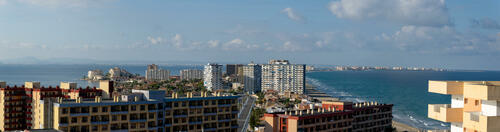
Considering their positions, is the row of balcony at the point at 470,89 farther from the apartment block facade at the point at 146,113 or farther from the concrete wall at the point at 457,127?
the apartment block facade at the point at 146,113

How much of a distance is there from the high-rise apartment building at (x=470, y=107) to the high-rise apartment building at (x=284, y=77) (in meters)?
127

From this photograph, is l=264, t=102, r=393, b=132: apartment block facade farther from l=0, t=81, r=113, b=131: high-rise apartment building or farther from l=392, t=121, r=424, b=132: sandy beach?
l=0, t=81, r=113, b=131: high-rise apartment building

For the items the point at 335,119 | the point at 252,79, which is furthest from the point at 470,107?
the point at 252,79

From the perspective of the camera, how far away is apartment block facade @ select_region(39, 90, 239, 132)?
3528cm

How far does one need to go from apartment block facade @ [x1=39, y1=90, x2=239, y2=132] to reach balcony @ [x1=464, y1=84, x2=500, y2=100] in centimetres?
3025

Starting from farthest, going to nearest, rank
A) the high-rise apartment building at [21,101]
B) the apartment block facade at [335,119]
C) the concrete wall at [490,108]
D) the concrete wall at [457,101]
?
the high-rise apartment building at [21,101]
the apartment block facade at [335,119]
the concrete wall at [457,101]
the concrete wall at [490,108]

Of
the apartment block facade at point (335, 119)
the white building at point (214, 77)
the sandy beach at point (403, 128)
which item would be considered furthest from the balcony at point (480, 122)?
the white building at point (214, 77)

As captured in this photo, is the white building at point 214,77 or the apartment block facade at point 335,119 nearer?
the apartment block facade at point 335,119

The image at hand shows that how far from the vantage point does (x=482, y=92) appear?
1012cm

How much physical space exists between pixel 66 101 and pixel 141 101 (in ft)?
18.8

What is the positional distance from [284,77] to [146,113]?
343ft

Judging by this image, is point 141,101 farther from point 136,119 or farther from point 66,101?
point 66,101

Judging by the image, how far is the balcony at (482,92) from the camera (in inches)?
390

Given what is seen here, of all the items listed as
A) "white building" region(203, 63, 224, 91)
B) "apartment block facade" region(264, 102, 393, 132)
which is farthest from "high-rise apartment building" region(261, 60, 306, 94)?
"apartment block facade" region(264, 102, 393, 132)
